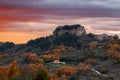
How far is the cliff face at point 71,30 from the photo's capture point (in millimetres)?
190200

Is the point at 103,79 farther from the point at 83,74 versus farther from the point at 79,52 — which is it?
the point at 79,52

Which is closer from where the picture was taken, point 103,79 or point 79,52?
point 103,79

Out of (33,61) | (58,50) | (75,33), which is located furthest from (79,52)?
(75,33)

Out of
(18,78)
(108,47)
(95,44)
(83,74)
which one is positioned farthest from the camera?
(95,44)

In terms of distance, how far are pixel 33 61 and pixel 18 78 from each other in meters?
89.0

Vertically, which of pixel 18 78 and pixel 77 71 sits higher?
pixel 18 78

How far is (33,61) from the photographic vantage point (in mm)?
141250

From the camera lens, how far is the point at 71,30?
7598 inches

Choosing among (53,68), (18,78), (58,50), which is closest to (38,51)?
(58,50)

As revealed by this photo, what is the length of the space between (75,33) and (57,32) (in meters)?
10.2

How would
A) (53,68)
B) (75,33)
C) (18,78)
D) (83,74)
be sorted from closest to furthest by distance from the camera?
(18,78) < (83,74) < (53,68) < (75,33)

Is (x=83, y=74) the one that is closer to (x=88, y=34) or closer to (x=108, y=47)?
(x=108, y=47)

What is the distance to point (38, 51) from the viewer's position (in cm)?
17375

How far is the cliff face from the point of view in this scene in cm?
19020
